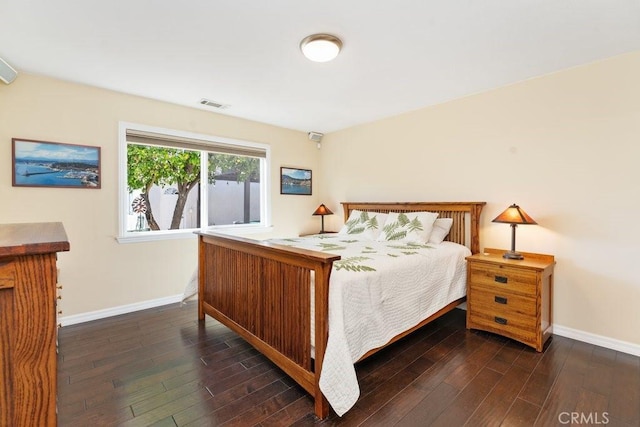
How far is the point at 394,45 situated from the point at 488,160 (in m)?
1.67

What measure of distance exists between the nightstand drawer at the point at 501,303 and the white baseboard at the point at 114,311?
3270 mm

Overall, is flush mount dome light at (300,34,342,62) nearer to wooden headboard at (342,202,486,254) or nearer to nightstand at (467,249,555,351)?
wooden headboard at (342,202,486,254)

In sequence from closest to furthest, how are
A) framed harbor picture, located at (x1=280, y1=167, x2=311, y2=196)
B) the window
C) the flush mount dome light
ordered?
the flush mount dome light < the window < framed harbor picture, located at (x1=280, y1=167, x2=311, y2=196)

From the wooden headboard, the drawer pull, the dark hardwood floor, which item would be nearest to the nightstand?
the drawer pull

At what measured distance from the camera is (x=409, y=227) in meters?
3.33

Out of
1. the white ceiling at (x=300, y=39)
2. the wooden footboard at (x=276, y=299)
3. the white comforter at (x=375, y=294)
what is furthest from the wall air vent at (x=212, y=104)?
the white comforter at (x=375, y=294)

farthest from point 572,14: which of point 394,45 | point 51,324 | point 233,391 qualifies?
point 233,391

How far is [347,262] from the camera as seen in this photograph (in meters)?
2.19

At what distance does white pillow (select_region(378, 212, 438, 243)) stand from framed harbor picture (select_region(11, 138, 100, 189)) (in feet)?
10.3

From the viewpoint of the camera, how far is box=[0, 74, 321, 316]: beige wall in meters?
2.70

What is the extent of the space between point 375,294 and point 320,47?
1.79m

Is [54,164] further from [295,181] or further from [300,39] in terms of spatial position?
[295,181]

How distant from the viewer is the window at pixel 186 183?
134 inches

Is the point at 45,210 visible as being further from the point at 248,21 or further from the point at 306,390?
the point at 306,390
